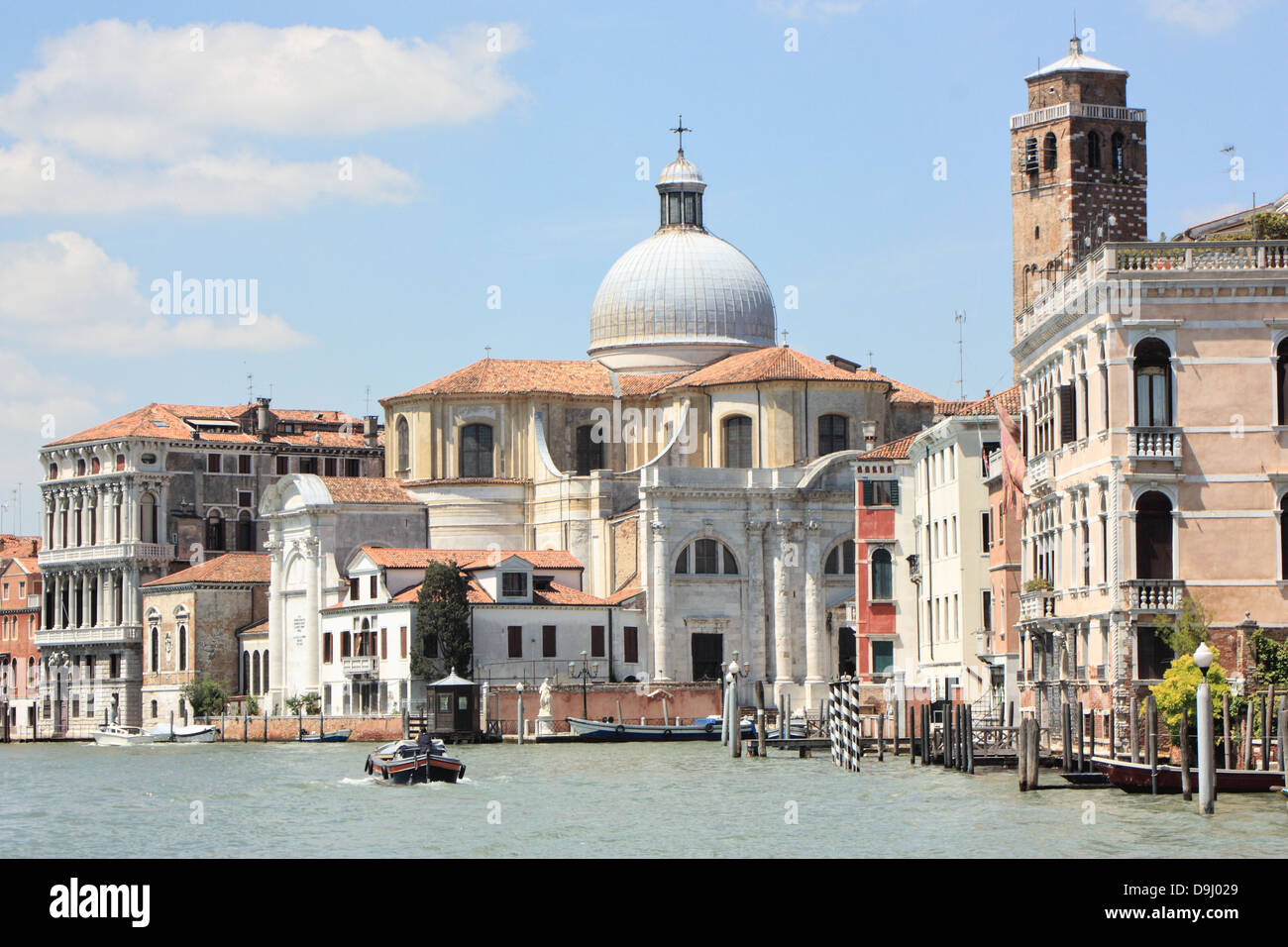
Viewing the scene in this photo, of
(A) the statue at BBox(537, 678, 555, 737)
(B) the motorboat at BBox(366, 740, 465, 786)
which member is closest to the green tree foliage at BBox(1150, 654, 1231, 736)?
(B) the motorboat at BBox(366, 740, 465, 786)

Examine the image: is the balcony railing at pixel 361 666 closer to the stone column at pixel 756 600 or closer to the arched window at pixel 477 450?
the arched window at pixel 477 450

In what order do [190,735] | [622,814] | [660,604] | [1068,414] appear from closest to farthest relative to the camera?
[622,814], [1068,414], [190,735], [660,604]

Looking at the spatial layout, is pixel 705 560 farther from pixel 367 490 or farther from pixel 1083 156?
pixel 1083 156

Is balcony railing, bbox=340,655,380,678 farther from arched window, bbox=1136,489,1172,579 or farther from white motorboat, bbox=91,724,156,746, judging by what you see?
arched window, bbox=1136,489,1172,579

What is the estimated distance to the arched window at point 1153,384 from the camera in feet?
100

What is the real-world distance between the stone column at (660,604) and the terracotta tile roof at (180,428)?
61.3 ft

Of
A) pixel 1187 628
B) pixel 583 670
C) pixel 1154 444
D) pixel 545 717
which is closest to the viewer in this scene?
pixel 1187 628

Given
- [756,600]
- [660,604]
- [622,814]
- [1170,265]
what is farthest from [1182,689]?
[756,600]

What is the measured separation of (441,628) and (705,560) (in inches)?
382

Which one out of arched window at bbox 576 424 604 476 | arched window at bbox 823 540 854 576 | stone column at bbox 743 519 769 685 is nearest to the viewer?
stone column at bbox 743 519 769 685

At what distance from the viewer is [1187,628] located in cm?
2945

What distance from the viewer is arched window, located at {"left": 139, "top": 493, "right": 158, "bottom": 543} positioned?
244 ft

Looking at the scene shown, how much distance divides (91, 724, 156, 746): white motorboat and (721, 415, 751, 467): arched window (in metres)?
19.3
